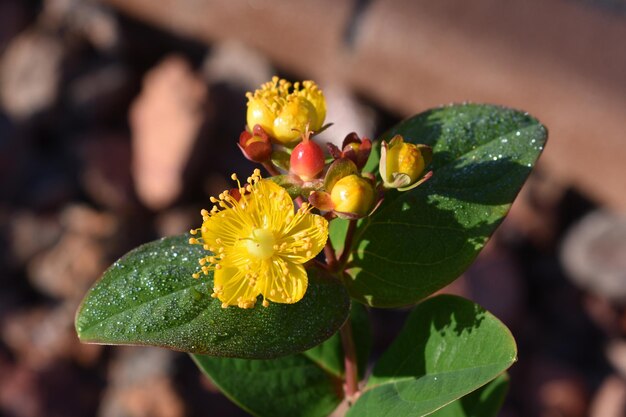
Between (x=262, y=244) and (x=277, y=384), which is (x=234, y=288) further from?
(x=277, y=384)

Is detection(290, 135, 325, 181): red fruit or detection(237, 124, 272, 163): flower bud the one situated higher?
detection(290, 135, 325, 181): red fruit

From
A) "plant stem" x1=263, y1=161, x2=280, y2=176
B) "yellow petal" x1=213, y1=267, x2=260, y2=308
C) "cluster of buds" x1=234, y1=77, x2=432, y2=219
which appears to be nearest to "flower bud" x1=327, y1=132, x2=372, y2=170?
"cluster of buds" x1=234, y1=77, x2=432, y2=219

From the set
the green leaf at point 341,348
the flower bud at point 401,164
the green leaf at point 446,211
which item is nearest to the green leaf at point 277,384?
the green leaf at point 341,348

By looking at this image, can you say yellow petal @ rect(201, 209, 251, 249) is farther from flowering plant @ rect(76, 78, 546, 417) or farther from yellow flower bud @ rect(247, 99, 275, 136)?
yellow flower bud @ rect(247, 99, 275, 136)

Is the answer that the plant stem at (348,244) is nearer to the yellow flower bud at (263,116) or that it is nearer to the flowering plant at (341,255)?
the flowering plant at (341,255)

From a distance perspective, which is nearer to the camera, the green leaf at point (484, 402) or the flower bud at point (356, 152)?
the flower bud at point (356, 152)

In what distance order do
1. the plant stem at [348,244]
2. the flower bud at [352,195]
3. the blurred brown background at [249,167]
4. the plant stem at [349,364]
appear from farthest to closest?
the blurred brown background at [249,167] → the plant stem at [349,364] → the plant stem at [348,244] → the flower bud at [352,195]

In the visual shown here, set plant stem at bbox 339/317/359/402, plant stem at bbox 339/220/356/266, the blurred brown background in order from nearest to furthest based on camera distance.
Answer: plant stem at bbox 339/220/356/266
plant stem at bbox 339/317/359/402
the blurred brown background

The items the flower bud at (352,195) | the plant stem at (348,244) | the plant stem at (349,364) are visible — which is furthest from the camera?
the plant stem at (349,364)
